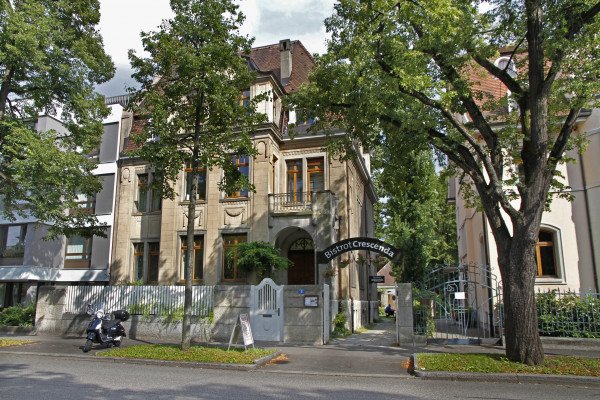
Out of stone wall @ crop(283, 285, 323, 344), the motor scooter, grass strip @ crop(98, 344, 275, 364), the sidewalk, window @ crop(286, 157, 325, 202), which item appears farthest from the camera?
window @ crop(286, 157, 325, 202)

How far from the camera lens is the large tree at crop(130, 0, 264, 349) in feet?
42.9

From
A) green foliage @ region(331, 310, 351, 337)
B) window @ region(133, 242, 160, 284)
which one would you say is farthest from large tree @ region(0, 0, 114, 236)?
green foliage @ region(331, 310, 351, 337)

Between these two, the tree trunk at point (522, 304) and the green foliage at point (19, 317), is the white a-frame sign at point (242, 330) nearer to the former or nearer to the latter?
the tree trunk at point (522, 304)

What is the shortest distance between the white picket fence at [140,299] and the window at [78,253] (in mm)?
8961

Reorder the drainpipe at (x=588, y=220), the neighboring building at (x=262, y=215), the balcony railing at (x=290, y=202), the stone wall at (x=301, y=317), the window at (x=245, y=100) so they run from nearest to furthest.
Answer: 1. the window at (x=245, y=100)
2. the stone wall at (x=301, y=317)
3. the drainpipe at (x=588, y=220)
4. the neighboring building at (x=262, y=215)
5. the balcony railing at (x=290, y=202)

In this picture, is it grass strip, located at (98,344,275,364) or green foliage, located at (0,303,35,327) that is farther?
green foliage, located at (0,303,35,327)

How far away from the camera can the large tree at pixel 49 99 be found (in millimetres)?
15609

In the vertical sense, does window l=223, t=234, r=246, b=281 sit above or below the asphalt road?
above

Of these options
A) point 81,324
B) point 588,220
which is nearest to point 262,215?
point 81,324

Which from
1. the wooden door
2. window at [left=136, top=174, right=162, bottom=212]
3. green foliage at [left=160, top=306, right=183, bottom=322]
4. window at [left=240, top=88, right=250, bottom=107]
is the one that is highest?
window at [left=240, top=88, right=250, bottom=107]

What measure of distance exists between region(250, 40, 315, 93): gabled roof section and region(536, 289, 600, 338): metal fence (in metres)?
16.4

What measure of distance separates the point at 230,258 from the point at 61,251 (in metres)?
12.9

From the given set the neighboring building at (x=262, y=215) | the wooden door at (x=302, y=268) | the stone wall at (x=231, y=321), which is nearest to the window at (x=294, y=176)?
the neighboring building at (x=262, y=215)

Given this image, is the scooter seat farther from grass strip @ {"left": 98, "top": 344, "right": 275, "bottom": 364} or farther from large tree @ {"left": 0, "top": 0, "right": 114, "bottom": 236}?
large tree @ {"left": 0, "top": 0, "right": 114, "bottom": 236}
